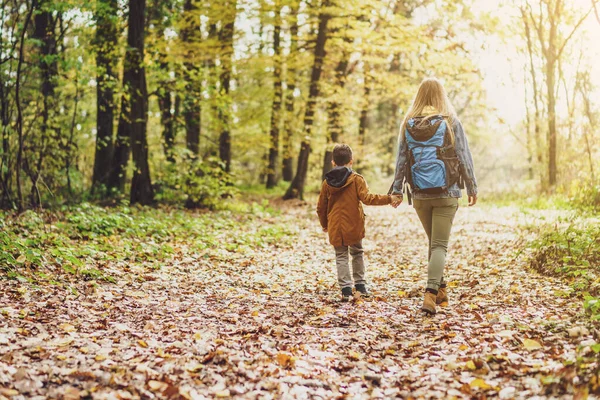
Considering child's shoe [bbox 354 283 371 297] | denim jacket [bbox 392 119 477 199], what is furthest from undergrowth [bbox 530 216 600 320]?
child's shoe [bbox 354 283 371 297]

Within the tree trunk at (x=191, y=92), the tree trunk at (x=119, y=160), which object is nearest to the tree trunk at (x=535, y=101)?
the tree trunk at (x=191, y=92)

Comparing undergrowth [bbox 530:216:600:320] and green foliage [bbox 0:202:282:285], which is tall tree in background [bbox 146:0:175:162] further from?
undergrowth [bbox 530:216:600:320]

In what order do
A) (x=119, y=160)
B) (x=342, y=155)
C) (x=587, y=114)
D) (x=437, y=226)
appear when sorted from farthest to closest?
(x=587, y=114), (x=119, y=160), (x=342, y=155), (x=437, y=226)

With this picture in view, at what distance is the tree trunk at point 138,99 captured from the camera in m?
12.0

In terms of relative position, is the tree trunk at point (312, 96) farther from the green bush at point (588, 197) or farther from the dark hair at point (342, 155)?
the dark hair at point (342, 155)

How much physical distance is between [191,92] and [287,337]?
9.67 m

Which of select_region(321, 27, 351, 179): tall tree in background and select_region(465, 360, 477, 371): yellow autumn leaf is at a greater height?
select_region(321, 27, 351, 179): tall tree in background

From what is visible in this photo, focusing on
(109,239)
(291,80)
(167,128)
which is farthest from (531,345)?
(291,80)

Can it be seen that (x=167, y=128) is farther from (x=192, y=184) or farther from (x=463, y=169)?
(x=463, y=169)

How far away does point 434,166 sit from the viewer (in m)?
Result: 5.30

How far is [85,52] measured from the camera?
1195cm

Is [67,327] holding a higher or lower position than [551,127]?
lower

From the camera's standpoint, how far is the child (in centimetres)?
600

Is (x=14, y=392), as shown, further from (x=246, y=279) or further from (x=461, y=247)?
(x=461, y=247)
